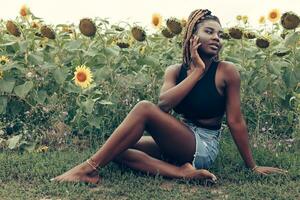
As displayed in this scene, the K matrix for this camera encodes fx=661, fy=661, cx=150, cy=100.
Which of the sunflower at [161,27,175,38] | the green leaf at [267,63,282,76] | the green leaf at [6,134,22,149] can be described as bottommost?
the green leaf at [6,134,22,149]

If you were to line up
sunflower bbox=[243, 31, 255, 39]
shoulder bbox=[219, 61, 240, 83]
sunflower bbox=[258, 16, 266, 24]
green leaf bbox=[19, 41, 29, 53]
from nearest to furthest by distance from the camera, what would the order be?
1. shoulder bbox=[219, 61, 240, 83]
2. sunflower bbox=[243, 31, 255, 39]
3. green leaf bbox=[19, 41, 29, 53]
4. sunflower bbox=[258, 16, 266, 24]

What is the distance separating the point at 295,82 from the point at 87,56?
179cm

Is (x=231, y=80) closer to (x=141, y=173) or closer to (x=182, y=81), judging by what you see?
(x=182, y=81)

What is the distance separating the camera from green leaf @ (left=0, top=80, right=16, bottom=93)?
18.7ft

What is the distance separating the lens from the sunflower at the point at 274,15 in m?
5.96

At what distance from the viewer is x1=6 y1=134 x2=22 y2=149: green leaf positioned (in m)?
5.47

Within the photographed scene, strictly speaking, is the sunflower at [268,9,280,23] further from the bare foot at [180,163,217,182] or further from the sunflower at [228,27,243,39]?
the bare foot at [180,163,217,182]

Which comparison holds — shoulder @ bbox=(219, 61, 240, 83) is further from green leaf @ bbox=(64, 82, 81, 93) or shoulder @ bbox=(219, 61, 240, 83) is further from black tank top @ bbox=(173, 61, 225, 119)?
green leaf @ bbox=(64, 82, 81, 93)

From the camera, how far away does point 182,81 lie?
433 centimetres

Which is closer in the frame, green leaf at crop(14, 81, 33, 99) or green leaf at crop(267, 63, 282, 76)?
green leaf at crop(267, 63, 282, 76)

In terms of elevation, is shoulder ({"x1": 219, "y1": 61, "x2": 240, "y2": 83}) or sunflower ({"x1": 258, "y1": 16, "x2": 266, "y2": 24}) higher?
sunflower ({"x1": 258, "y1": 16, "x2": 266, "y2": 24})

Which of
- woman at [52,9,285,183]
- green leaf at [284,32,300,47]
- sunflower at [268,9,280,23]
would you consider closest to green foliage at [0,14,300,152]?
green leaf at [284,32,300,47]

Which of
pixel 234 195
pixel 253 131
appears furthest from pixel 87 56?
pixel 234 195

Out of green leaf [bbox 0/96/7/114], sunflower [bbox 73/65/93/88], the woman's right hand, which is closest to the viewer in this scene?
the woman's right hand
